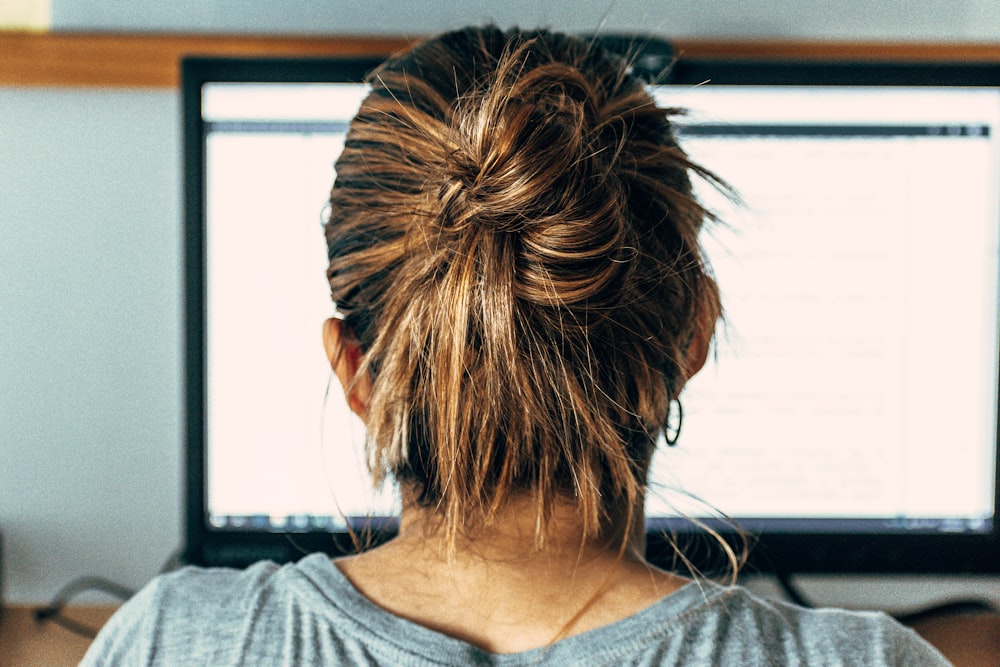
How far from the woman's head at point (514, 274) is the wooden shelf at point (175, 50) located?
0.94ft

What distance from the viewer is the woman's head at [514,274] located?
36cm

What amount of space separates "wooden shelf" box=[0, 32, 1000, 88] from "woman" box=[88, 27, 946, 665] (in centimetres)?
30

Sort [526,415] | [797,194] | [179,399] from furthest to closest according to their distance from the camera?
1. [179,399]
2. [797,194]
3. [526,415]

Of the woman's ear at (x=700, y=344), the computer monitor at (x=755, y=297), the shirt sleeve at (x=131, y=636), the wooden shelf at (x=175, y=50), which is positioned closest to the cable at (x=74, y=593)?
the computer monitor at (x=755, y=297)

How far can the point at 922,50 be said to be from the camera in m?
0.70

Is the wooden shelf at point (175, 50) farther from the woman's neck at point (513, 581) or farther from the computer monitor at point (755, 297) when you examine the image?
the woman's neck at point (513, 581)

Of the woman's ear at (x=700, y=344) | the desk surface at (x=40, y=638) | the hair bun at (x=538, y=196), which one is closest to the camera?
the hair bun at (x=538, y=196)

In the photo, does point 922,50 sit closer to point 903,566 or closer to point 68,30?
point 903,566

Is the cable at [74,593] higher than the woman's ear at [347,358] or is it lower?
lower

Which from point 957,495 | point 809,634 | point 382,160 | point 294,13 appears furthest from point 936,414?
point 294,13

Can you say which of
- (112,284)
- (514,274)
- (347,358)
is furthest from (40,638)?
(514,274)

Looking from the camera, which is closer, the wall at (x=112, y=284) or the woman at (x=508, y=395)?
the woman at (x=508, y=395)

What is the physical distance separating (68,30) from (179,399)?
321 mm

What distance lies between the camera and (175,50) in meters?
0.70
